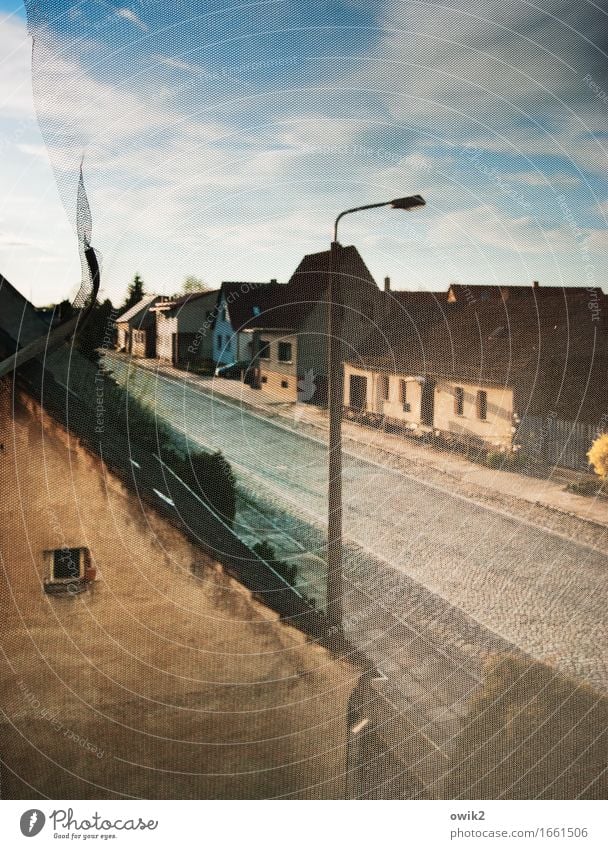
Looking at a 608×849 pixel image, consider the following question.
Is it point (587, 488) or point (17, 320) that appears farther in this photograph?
point (587, 488)

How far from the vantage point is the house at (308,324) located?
2.45 meters

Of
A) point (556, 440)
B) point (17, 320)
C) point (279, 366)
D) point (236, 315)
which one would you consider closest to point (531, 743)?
point (556, 440)

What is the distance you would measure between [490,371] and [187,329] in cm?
129

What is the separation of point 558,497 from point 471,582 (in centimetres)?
86

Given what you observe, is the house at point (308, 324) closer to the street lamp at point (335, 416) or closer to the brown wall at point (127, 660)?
the street lamp at point (335, 416)

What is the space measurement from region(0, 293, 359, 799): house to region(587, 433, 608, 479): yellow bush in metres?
1.35

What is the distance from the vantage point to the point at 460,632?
3.58m

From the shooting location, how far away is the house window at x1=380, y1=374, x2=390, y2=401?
277 centimetres

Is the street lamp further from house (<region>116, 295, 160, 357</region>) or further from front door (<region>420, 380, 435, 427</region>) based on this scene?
house (<region>116, 295, 160, 357</region>)

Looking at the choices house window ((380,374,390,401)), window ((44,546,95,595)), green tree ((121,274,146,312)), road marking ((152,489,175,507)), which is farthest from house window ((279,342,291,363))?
window ((44,546,95,595))

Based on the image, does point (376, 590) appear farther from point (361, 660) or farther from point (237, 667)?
point (237, 667)

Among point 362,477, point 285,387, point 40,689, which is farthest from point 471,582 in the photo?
point 40,689

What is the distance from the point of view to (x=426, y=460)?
324 cm

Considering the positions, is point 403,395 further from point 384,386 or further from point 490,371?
point 490,371
